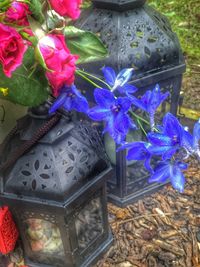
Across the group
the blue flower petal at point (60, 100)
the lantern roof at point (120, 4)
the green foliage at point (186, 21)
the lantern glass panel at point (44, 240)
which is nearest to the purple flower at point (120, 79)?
the blue flower petal at point (60, 100)

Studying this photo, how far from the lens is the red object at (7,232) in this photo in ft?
3.93

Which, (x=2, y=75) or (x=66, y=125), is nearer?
(x=2, y=75)

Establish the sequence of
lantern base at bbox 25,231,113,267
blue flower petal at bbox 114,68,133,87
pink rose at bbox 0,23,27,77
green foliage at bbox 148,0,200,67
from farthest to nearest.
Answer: green foliage at bbox 148,0,200,67 < lantern base at bbox 25,231,113,267 < blue flower petal at bbox 114,68,133,87 < pink rose at bbox 0,23,27,77

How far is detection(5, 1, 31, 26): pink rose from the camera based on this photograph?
71 centimetres

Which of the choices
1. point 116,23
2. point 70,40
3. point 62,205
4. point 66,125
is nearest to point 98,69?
point 116,23

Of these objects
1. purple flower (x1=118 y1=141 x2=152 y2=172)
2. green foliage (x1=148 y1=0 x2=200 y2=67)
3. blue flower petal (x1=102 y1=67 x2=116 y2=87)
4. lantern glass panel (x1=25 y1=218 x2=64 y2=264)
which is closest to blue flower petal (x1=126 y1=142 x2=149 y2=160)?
purple flower (x1=118 y1=141 x2=152 y2=172)

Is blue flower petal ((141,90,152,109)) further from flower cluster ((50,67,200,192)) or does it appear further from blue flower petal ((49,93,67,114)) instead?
blue flower petal ((49,93,67,114))

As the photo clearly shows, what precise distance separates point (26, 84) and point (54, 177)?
0.96 ft

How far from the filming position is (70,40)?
863mm

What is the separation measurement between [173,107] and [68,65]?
2.54 feet

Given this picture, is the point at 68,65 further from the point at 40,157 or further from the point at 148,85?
the point at 148,85

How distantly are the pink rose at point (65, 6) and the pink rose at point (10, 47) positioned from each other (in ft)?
0.48

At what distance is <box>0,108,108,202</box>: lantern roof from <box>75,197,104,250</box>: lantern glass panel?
0.52ft

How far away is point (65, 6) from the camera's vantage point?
→ 2.55 feet
